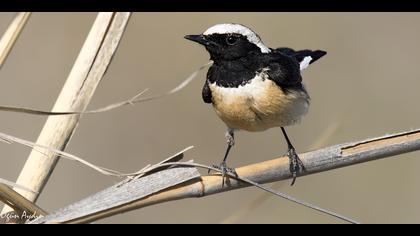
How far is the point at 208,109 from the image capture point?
5605mm

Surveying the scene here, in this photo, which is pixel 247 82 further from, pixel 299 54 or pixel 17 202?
pixel 17 202

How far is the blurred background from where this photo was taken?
500 centimetres

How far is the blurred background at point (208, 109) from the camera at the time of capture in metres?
5.00

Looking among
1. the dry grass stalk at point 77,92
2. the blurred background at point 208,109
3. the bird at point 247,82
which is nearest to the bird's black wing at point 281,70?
the bird at point 247,82

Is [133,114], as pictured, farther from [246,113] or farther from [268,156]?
[246,113]

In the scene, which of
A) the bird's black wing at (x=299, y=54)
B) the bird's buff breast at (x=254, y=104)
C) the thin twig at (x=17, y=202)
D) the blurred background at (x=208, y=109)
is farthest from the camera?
the blurred background at (x=208, y=109)

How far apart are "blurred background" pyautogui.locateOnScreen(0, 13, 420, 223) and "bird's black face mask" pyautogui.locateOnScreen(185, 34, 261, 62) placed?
72.8 inches

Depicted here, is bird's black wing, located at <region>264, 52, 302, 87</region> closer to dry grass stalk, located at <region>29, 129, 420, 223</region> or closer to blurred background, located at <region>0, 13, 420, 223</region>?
dry grass stalk, located at <region>29, 129, 420, 223</region>

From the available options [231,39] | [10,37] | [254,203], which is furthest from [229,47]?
[10,37]

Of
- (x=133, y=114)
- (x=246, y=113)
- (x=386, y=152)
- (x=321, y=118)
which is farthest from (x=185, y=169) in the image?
(x=321, y=118)

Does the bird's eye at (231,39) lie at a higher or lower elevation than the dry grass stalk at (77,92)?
higher

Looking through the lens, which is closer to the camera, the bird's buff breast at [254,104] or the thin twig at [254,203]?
the thin twig at [254,203]

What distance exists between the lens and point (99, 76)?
219 centimetres

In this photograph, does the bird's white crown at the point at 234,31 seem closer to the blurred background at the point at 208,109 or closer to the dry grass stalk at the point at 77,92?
the dry grass stalk at the point at 77,92
